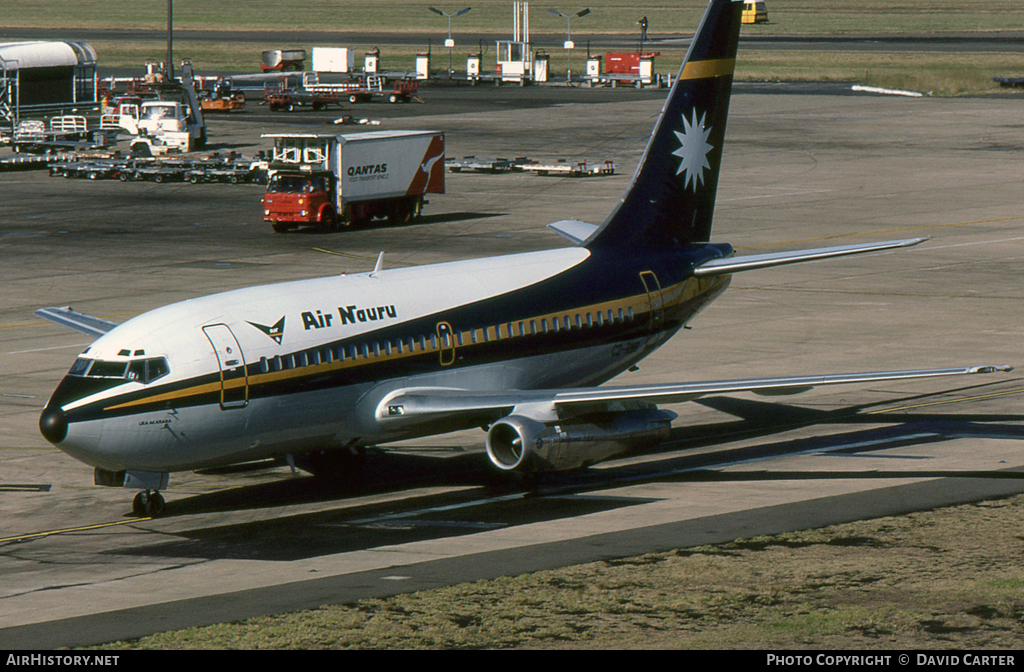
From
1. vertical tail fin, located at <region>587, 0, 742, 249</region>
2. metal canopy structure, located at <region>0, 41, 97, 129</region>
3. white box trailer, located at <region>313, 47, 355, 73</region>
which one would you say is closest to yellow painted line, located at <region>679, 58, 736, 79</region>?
vertical tail fin, located at <region>587, 0, 742, 249</region>

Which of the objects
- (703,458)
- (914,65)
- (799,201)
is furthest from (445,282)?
(914,65)

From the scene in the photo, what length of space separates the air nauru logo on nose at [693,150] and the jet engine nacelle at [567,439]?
875 centimetres

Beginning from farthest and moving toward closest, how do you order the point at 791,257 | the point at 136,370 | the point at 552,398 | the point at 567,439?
the point at 791,257
the point at 552,398
the point at 567,439
the point at 136,370

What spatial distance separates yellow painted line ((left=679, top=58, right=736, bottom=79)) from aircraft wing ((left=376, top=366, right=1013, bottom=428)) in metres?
10.3

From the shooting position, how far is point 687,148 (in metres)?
37.8

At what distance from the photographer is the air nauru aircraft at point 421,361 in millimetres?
27641

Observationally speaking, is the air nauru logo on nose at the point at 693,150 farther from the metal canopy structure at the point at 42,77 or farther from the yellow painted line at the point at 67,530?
the metal canopy structure at the point at 42,77

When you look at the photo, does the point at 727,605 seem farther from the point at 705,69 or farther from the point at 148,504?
the point at 705,69

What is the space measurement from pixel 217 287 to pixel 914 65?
402ft

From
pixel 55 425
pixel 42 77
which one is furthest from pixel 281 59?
pixel 55 425

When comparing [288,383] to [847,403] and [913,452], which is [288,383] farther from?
[847,403]

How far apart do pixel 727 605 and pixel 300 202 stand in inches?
2085

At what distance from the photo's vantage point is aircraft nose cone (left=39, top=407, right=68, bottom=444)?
88.0ft

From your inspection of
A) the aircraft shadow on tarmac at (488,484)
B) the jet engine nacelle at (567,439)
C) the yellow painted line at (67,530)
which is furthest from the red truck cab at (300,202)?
the yellow painted line at (67,530)
